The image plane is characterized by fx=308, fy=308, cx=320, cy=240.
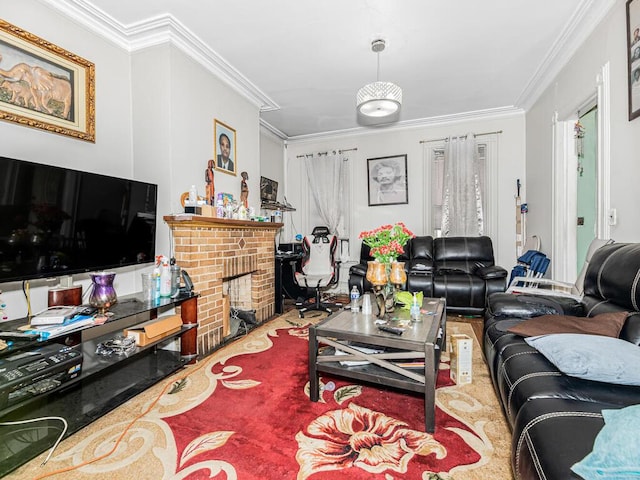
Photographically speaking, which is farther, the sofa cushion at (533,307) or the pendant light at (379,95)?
the pendant light at (379,95)

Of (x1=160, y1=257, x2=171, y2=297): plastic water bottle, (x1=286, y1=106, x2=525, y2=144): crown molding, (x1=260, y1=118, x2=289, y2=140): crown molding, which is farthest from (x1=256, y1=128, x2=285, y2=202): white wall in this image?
(x1=160, y1=257, x2=171, y2=297): plastic water bottle

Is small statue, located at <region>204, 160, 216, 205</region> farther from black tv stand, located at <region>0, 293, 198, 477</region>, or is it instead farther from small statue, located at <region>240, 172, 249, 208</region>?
black tv stand, located at <region>0, 293, 198, 477</region>

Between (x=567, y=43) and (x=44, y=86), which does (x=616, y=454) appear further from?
(x=567, y=43)

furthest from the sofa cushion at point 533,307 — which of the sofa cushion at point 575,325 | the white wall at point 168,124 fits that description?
the white wall at point 168,124

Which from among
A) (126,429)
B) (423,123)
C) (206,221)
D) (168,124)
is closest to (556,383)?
(126,429)

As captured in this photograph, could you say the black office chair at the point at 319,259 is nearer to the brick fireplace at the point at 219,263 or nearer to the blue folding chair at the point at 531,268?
the brick fireplace at the point at 219,263

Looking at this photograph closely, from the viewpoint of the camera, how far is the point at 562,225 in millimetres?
3229

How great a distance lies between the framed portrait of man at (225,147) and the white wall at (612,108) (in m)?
3.31

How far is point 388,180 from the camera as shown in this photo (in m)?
4.96

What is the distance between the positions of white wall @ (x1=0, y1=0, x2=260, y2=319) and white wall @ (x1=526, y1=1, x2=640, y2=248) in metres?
3.32

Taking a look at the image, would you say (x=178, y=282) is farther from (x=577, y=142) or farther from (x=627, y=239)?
(x=577, y=142)

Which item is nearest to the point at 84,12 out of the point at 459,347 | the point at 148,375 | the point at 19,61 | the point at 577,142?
the point at 19,61

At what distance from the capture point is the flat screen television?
1.63 meters

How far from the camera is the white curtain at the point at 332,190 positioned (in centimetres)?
518
